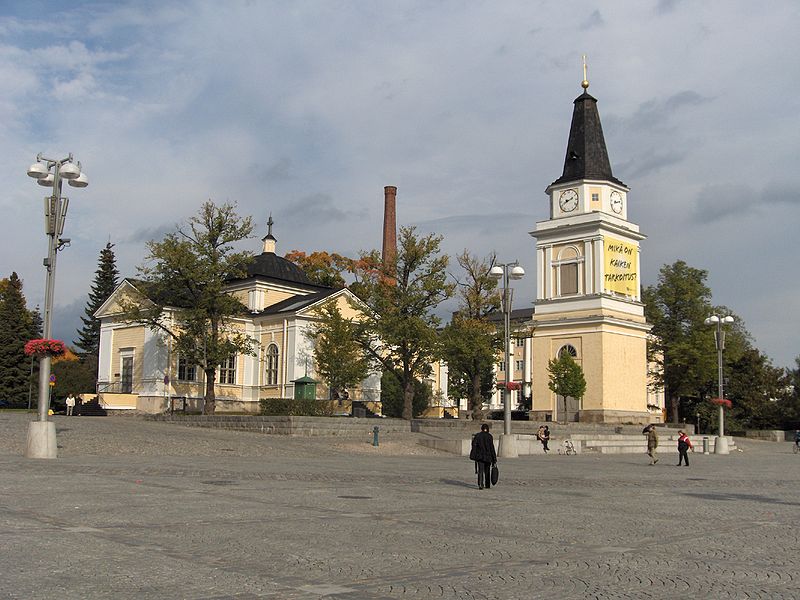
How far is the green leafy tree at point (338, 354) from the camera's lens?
53844 millimetres

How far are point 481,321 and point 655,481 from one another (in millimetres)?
31161

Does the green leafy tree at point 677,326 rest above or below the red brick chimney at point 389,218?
below

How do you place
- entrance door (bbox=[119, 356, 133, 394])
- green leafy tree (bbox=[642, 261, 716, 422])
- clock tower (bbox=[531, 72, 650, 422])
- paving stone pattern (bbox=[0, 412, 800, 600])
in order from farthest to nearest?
green leafy tree (bbox=[642, 261, 716, 422])
clock tower (bbox=[531, 72, 650, 422])
entrance door (bbox=[119, 356, 133, 394])
paving stone pattern (bbox=[0, 412, 800, 600])

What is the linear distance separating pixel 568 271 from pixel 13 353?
52845mm

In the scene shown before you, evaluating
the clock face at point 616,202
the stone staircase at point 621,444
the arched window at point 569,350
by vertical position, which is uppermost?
the clock face at point 616,202

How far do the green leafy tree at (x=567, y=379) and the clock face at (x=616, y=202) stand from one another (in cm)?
1197

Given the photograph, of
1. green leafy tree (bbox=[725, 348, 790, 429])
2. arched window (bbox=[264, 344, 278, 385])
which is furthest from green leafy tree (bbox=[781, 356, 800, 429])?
arched window (bbox=[264, 344, 278, 385])

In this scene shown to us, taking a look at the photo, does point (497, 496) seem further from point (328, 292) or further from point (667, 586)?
point (328, 292)

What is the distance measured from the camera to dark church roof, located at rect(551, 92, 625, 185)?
61656 mm

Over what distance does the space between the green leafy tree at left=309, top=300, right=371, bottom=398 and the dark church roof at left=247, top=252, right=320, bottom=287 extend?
31.7 feet

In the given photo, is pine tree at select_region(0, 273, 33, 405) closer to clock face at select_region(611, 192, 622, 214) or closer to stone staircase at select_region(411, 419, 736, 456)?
stone staircase at select_region(411, 419, 736, 456)

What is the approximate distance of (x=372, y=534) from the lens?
1050 centimetres

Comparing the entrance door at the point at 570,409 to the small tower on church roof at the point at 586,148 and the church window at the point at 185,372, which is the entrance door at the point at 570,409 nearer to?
the small tower on church roof at the point at 586,148

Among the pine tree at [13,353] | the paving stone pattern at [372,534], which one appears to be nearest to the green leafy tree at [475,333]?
the paving stone pattern at [372,534]
